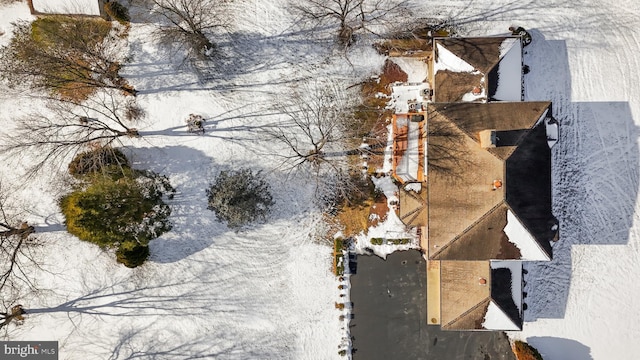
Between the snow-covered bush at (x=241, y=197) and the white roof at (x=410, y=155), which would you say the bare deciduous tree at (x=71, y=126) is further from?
the white roof at (x=410, y=155)

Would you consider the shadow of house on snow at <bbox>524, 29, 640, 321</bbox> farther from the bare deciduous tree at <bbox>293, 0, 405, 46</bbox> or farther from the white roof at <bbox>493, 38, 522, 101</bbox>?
the bare deciduous tree at <bbox>293, 0, 405, 46</bbox>

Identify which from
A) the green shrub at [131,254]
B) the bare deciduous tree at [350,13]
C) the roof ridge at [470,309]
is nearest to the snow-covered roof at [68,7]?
the bare deciduous tree at [350,13]

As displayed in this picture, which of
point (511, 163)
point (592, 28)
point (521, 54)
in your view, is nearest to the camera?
point (511, 163)

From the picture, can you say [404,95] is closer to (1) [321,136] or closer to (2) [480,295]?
(1) [321,136]

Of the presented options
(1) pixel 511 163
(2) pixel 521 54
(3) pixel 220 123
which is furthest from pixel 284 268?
(2) pixel 521 54

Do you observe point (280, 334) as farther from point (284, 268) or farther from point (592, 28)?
point (592, 28)

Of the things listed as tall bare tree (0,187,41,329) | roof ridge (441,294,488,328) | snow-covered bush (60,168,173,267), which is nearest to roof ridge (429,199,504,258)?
roof ridge (441,294,488,328)

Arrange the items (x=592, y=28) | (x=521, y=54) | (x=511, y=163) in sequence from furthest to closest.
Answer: (x=592, y=28)
(x=521, y=54)
(x=511, y=163)

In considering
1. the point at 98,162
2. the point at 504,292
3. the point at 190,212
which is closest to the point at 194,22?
the point at 98,162
